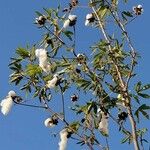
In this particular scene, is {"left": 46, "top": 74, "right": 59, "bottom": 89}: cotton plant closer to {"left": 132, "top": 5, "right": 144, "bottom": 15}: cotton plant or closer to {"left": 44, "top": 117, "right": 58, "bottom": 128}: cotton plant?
{"left": 44, "top": 117, "right": 58, "bottom": 128}: cotton plant

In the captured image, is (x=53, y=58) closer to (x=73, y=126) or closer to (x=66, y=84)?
(x=66, y=84)

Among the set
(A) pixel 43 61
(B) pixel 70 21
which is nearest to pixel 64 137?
(A) pixel 43 61

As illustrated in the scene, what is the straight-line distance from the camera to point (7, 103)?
23.0 feet

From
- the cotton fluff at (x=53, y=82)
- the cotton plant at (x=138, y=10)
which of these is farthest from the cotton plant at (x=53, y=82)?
the cotton plant at (x=138, y=10)

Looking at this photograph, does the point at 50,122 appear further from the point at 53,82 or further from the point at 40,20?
the point at 40,20

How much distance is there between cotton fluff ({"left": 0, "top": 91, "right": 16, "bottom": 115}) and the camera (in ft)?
22.6

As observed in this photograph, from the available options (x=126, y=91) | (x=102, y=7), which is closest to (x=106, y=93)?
(x=126, y=91)

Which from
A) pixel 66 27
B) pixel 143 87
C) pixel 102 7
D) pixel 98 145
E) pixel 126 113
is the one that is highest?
pixel 102 7

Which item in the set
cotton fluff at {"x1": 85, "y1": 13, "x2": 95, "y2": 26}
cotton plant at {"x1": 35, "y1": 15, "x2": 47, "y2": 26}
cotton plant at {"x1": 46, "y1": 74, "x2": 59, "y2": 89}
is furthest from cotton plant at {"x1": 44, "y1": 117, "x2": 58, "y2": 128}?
cotton fluff at {"x1": 85, "y1": 13, "x2": 95, "y2": 26}

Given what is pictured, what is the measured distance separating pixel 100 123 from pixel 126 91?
444 mm

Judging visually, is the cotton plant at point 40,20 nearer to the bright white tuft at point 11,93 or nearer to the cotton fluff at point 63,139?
the bright white tuft at point 11,93

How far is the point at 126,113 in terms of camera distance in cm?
696

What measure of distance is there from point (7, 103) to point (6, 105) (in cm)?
4

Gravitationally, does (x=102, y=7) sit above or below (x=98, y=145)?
above
